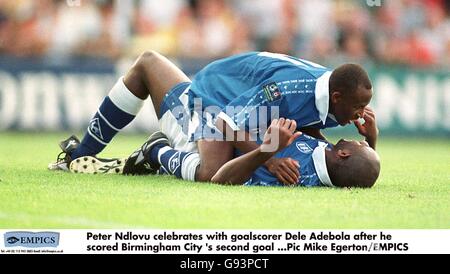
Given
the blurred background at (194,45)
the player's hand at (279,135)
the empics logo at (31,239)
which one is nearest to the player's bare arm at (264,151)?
the player's hand at (279,135)

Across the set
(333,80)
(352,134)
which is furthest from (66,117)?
(333,80)

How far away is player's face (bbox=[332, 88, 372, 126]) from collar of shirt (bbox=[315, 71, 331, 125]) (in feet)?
0.15

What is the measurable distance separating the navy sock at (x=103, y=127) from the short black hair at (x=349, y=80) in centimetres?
177

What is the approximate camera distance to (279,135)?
5398 millimetres

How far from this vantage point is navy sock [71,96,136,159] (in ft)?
22.2

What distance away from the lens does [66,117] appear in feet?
38.8

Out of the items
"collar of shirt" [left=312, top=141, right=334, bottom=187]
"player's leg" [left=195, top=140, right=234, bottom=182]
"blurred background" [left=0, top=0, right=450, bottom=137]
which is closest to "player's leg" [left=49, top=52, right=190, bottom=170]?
"player's leg" [left=195, top=140, right=234, bottom=182]

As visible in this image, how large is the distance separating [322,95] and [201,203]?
1.02 m

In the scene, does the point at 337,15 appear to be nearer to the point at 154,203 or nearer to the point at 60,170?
the point at 60,170

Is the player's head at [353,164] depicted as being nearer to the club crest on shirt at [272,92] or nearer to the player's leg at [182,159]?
the club crest on shirt at [272,92]

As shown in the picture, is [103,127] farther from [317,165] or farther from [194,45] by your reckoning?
[194,45]

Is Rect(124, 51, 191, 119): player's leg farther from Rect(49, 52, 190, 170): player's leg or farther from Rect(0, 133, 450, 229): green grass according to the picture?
Rect(0, 133, 450, 229): green grass

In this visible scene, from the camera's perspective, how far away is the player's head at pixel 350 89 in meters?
5.57

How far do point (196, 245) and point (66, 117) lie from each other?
25.9 feet
